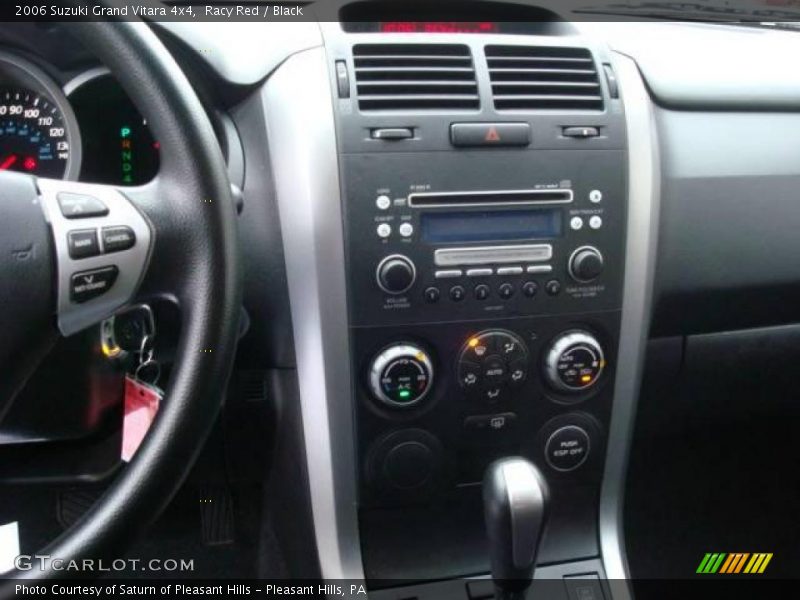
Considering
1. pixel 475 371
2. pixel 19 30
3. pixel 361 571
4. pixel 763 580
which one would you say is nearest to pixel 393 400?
pixel 475 371

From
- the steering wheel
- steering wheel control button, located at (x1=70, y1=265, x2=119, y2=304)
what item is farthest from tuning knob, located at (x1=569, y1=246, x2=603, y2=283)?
steering wheel control button, located at (x1=70, y1=265, x2=119, y2=304)

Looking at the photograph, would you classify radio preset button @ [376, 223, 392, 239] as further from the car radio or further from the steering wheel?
the steering wheel

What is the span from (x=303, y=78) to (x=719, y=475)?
3.71ft

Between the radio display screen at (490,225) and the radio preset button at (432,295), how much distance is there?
58mm

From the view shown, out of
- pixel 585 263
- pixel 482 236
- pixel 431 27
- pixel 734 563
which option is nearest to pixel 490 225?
pixel 482 236

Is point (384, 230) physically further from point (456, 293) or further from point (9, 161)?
point (9, 161)

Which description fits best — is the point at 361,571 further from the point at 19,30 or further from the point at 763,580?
the point at 763,580

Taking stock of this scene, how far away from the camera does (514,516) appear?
1138 millimetres

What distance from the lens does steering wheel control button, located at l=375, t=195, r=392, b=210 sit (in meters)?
1.19

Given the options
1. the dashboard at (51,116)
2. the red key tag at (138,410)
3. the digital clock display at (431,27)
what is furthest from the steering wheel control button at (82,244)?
the digital clock display at (431,27)

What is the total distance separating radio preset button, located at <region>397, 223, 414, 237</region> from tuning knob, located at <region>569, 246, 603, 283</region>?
8.5 inches

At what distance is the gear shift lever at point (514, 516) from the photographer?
1.14 meters

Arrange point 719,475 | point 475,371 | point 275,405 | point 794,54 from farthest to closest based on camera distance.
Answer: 1. point 719,475
2. point 794,54
3. point 275,405
4. point 475,371

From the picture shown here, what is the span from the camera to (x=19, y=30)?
3.82 ft
